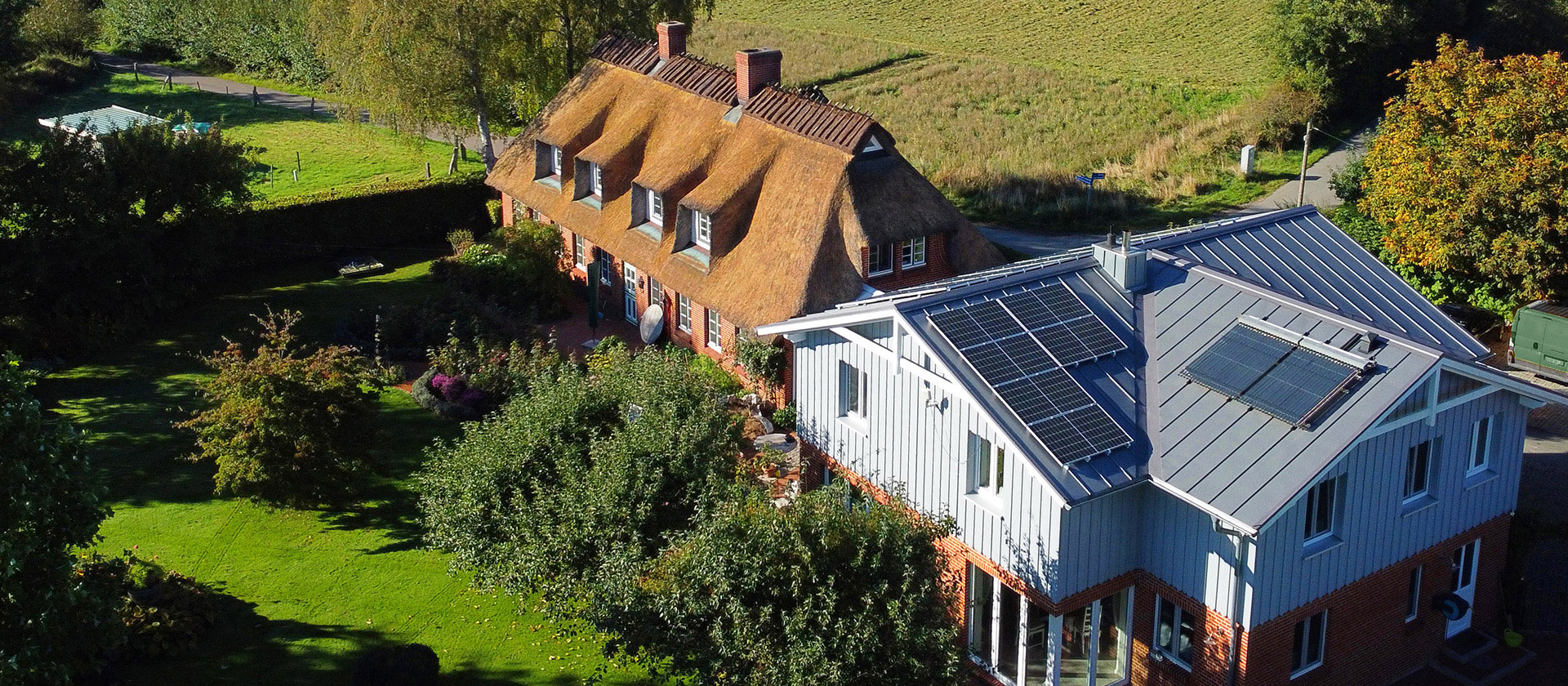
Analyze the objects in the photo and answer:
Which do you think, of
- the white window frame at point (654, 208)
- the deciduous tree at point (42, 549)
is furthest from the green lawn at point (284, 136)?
the deciduous tree at point (42, 549)

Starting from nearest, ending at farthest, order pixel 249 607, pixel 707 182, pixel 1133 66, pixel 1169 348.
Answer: pixel 1169 348, pixel 249 607, pixel 707 182, pixel 1133 66

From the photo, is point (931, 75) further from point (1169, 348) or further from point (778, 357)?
point (1169, 348)

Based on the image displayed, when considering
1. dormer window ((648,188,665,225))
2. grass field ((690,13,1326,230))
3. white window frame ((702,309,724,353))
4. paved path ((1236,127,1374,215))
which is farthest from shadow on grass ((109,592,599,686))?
paved path ((1236,127,1374,215))

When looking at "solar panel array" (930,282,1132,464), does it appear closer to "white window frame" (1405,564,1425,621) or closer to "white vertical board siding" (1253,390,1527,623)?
"white vertical board siding" (1253,390,1527,623)

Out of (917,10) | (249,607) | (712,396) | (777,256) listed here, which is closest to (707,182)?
(777,256)

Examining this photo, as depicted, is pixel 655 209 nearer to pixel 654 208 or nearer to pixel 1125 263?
pixel 654 208
